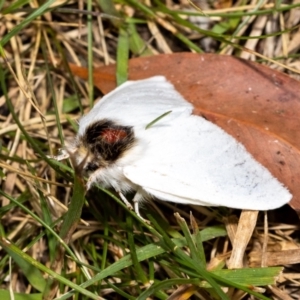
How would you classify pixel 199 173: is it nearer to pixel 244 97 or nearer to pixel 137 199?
pixel 137 199

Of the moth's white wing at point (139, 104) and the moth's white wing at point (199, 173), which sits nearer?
the moth's white wing at point (199, 173)

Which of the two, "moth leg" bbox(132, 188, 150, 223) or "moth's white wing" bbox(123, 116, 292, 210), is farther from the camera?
"moth leg" bbox(132, 188, 150, 223)

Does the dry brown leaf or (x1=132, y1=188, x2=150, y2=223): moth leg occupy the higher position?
the dry brown leaf

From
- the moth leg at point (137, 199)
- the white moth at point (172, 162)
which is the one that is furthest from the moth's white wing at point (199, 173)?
the moth leg at point (137, 199)

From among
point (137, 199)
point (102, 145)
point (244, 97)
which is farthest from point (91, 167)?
point (244, 97)

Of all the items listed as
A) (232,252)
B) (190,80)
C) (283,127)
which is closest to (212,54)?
(190,80)

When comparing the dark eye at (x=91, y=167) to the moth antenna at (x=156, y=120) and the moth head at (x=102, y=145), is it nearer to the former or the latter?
the moth head at (x=102, y=145)

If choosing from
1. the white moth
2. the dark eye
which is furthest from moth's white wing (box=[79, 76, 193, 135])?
the dark eye

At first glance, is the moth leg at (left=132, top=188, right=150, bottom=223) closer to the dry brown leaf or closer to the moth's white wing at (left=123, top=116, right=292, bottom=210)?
the moth's white wing at (left=123, top=116, right=292, bottom=210)
